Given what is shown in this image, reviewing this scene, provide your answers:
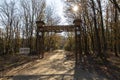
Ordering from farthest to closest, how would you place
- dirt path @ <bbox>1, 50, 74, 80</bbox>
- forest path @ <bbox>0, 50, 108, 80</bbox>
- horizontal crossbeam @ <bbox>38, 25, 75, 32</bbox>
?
horizontal crossbeam @ <bbox>38, 25, 75, 32</bbox> < dirt path @ <bbox>1, 50, 74, 80</bbox> < forest path @ <bbox>0, 50, 108, 80</bbox>

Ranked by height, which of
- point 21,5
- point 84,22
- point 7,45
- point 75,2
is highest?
point 21,5

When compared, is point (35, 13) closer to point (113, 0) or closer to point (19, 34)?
point (19, 34)

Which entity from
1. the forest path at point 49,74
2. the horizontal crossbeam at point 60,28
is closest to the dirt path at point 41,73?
the forest path at point 49,74

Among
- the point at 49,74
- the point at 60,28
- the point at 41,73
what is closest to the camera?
the point at 49,74

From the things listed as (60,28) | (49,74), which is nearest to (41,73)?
(49,74)

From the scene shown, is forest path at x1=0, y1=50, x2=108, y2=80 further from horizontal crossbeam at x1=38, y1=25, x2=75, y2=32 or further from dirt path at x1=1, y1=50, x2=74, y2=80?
horizontal crossbeam at x1=38, y1=25, x2=75, y2=32

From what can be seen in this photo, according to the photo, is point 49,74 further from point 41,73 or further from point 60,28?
point 60,28

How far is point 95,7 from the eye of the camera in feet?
90.1

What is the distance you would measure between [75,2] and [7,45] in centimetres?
2579

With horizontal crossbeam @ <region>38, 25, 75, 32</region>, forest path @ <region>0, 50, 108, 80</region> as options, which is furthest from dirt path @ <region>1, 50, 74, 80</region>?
horizontal crossbeam @ <region>38, 25, 75, 32</region>

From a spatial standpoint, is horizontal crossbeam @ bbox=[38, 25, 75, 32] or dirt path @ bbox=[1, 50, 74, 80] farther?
horizontal crossbeam @ bbox=[38, 25, 75, 32]

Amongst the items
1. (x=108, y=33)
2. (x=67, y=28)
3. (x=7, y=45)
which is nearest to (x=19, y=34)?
(x=7, y=45)

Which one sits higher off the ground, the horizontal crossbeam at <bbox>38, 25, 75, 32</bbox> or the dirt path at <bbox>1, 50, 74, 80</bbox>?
the horizontal crossbeam at <bbox>38, 25, 75, 32</bbox>

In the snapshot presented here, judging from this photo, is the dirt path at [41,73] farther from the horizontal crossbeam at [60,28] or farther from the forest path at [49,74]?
the horizontal crossbeam at [60,28]
